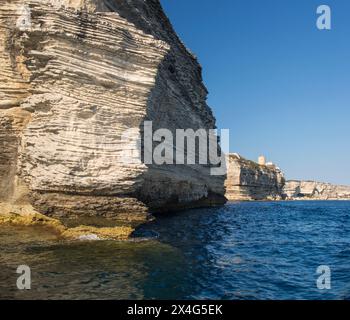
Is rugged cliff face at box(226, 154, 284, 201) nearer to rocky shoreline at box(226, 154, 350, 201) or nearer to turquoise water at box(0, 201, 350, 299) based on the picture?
rocky shoreline at box(226, 154, 350, 201)

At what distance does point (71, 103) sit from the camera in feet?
65.5

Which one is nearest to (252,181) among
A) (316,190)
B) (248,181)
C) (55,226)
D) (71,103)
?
(248,181)

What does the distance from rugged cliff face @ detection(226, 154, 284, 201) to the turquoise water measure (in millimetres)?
62174

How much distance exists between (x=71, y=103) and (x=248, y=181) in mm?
73700

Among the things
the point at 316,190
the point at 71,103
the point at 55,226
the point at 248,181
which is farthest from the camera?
the point at 316,190

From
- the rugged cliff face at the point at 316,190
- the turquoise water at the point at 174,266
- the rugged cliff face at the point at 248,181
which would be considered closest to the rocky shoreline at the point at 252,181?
the rugged cliff face at the point at 248,181

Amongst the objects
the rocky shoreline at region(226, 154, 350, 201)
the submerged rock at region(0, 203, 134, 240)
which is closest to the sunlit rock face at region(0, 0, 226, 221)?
the submerged rock at region(0, 203, 134, 240)

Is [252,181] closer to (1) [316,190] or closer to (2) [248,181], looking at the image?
(2) [248,181]

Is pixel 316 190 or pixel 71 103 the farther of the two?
pixel 316 190

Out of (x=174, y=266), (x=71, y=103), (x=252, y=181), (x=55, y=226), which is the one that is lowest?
(x=174, y=266)

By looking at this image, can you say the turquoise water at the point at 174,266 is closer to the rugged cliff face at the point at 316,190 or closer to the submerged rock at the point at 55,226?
the submerged rock at the point at 55,226

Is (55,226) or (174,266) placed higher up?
(55,226)

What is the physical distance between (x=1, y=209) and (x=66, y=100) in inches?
289
